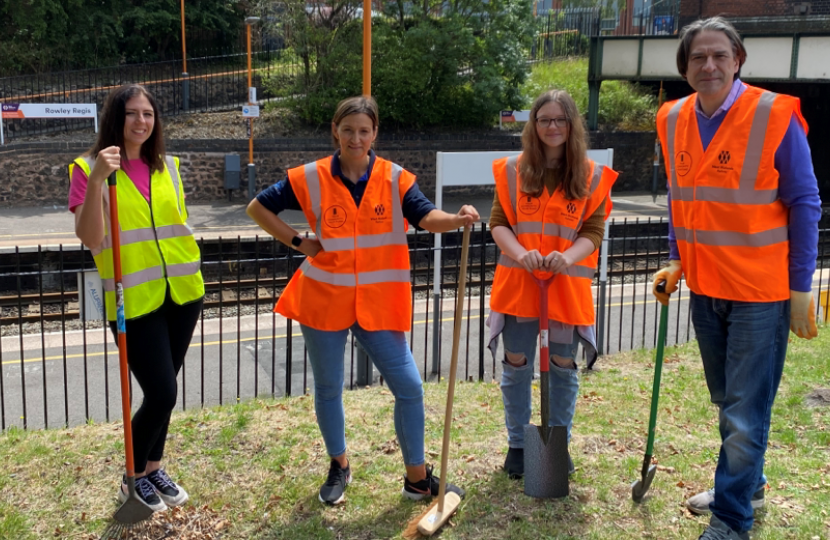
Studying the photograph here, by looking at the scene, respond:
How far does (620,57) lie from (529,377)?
1997 cm

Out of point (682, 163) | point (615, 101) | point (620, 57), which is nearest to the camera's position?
point (682, 163)

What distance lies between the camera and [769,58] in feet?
63.1

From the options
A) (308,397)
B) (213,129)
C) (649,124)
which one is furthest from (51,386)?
(649,124)

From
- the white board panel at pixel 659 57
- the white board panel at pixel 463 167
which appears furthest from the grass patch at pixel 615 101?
the white board panel at pixel 463 167

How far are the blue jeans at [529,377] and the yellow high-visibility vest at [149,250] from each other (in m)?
1.48

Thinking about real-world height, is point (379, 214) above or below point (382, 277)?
above

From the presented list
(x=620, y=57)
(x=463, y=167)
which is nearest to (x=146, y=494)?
(x=463, y=167)

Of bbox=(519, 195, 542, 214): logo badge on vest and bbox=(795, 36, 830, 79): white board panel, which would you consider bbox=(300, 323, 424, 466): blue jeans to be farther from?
bbox=(795, 36, 830, 79): white board panel

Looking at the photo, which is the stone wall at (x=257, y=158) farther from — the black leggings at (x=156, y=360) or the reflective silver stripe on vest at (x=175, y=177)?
the black leggings at (x=156, y=360)

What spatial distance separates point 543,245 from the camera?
3.70 m

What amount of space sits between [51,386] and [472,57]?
18449 mm

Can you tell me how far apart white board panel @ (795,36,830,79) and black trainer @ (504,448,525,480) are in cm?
1806

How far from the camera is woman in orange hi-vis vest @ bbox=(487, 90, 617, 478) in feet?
11.9

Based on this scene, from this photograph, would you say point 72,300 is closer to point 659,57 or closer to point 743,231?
point 743,231
